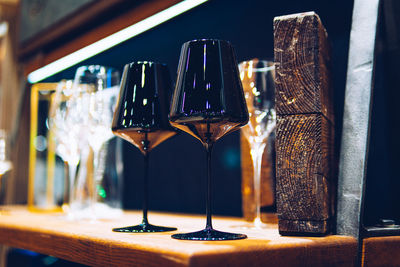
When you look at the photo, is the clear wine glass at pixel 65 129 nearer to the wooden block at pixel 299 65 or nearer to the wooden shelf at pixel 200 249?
the wooden shelf at pixel 200 249

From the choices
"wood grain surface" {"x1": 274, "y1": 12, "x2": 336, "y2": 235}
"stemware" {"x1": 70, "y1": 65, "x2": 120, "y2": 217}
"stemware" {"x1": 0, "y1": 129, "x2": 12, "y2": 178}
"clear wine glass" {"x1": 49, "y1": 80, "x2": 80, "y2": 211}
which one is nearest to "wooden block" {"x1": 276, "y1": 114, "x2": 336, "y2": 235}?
"wood grain surface" {"x1": 274, "y1": 12, "x2": 336, "y2": 235}

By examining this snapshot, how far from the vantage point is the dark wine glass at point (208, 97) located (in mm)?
596

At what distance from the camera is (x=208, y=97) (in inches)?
23.5

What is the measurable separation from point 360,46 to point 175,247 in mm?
414

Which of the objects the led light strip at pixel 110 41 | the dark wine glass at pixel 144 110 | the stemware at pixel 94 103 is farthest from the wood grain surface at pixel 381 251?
the led light strip at pixel 110 41

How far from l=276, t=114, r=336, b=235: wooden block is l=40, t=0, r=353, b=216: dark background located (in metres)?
0.20

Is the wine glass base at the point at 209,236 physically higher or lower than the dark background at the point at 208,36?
lower

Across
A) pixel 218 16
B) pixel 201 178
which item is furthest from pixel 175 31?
pixel 201 178

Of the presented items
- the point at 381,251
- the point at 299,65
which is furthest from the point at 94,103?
the point at 381,251

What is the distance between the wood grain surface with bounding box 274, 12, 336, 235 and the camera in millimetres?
631

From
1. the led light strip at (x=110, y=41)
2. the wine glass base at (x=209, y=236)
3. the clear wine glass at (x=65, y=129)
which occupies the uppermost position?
the led light strip at (x=110, y=41)

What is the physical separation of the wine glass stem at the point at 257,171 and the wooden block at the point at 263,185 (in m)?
0.03

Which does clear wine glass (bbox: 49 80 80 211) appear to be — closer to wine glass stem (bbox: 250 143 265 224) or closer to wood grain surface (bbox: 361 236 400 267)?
wine glass stem (bbox: 250 143 265 224)

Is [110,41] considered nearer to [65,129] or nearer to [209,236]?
[65,129]
